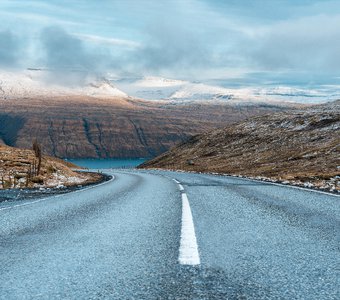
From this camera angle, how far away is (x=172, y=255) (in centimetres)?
562

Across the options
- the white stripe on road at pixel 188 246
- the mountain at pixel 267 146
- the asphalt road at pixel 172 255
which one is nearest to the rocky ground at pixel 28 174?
the asphalt road at pixel 172 255

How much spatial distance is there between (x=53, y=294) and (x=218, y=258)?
2.17 m

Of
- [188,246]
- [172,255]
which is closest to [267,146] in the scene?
[188,246]

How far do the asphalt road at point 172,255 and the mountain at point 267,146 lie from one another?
37.5 metres

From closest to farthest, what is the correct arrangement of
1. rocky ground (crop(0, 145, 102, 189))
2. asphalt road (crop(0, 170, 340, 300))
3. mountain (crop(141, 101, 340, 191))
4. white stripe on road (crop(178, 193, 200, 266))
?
1. asphalt road (crop(0, 170, 340, 300))
2. white stripe on road (crop(178, 193, 200, 266))
3. rocky ground (crop(0, 145, 102, 189))
4. mountain (crop(141, 101, 340, 191))

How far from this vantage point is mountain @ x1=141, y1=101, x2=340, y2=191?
184 ft

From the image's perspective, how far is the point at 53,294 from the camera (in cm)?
406

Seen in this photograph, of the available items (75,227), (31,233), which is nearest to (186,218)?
(75,227)

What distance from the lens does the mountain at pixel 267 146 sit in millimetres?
56175

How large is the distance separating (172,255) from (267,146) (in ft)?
273

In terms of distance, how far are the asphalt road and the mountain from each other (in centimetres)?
3751

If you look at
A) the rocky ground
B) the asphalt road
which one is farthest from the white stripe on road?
the rocky ground

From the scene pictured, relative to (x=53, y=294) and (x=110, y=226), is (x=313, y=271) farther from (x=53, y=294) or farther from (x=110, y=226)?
(x=110, y=226)

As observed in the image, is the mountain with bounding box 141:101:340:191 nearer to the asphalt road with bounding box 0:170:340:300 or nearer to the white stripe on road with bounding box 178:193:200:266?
the asphalt road with bounding box 0:170:340:300
